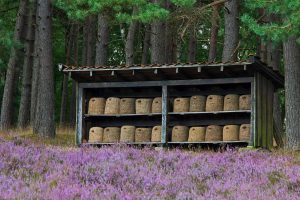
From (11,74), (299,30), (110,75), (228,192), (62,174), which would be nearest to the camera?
(228,192)

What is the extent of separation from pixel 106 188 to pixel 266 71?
32.5 ft

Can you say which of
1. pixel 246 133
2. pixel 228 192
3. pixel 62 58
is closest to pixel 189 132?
pixel 246 133

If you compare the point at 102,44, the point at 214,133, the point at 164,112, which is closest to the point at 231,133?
the point at 214,133

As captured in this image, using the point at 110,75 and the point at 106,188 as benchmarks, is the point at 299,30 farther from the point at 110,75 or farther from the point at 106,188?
the point at 106,188

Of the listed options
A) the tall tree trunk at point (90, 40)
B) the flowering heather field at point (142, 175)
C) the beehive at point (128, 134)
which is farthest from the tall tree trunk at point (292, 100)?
the tall tree trunk at point (90, 40)

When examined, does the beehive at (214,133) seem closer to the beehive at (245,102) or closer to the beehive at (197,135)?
the beehive at (197,135)

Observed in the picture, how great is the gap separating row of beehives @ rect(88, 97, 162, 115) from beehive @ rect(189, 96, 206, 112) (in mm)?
1041

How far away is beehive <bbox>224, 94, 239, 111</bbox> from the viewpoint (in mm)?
17297

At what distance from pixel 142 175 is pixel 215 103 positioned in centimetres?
798

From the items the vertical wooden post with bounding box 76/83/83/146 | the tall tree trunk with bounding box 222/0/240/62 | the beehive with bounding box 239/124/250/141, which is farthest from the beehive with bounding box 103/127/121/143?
the tall tree trunk with bounding box 222/0/240/62

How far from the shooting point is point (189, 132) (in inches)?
703

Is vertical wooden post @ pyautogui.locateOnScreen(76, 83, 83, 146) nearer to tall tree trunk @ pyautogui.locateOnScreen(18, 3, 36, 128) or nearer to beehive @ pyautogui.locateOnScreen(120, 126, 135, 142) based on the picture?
beehive @ pyautogui.locateOnScreen(120, 126, 135, 142)

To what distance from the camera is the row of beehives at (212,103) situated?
56.7 feet

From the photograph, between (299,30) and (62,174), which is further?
(299,30)
